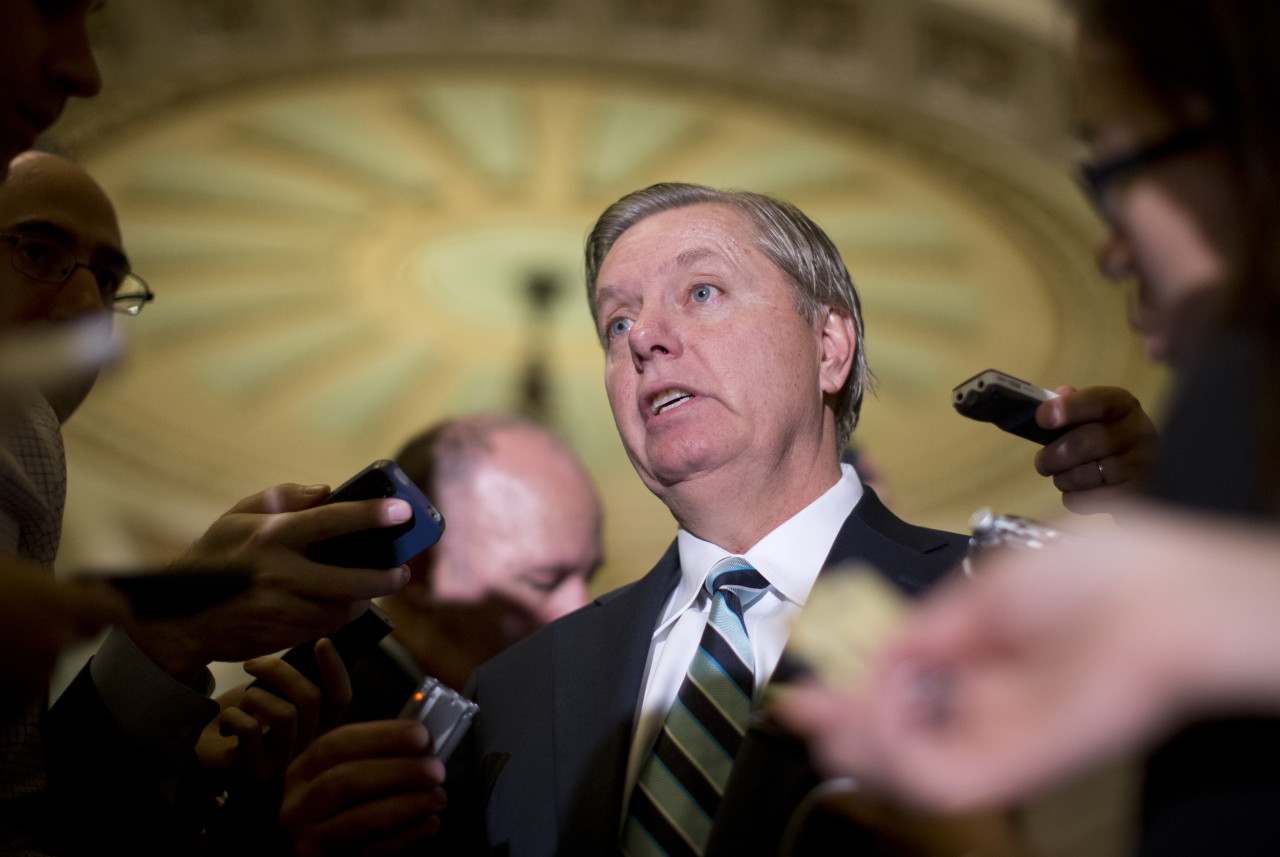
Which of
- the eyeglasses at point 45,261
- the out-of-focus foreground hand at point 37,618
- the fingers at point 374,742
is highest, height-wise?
the eyeglasses at point 45,261

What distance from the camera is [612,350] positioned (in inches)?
77.5

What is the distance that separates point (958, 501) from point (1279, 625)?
1084 centimetres

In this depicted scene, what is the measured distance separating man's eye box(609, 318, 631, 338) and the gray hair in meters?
0.06

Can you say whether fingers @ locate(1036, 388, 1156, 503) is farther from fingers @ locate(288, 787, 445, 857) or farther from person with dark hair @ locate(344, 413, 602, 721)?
person with dark hair @ locate(344, 413, 602, 721)

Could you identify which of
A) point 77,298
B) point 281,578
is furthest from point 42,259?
point 281,578

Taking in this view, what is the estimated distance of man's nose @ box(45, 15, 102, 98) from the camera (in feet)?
4.33

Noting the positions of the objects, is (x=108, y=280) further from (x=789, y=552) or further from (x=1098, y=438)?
(x=1098, y=438)

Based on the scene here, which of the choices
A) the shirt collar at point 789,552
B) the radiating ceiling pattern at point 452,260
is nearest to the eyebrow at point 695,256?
the shirt collar at point 789,552

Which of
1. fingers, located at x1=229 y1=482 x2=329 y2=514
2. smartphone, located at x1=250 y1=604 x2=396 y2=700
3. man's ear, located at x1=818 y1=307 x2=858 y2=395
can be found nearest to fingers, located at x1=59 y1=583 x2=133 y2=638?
fingers, located at x1=229 y1=482 x2=329 y2=514

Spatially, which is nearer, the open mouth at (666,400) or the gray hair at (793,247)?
the open mouth at (666,400)

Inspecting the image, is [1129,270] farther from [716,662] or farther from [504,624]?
[504,624]

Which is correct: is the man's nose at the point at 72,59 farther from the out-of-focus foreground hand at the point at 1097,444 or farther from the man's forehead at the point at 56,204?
the out-of-focus foreground hand at the point at 1097,444

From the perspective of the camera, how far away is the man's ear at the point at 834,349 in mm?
1957

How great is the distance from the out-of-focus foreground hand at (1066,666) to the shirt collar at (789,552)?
0.92 metres
